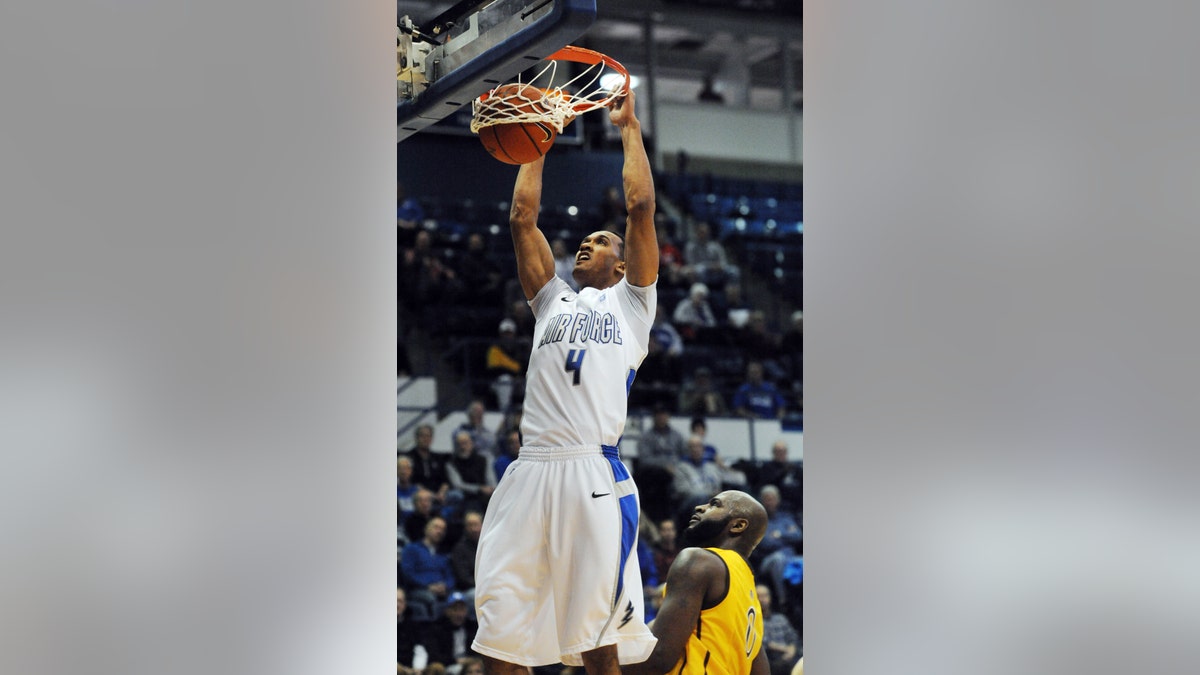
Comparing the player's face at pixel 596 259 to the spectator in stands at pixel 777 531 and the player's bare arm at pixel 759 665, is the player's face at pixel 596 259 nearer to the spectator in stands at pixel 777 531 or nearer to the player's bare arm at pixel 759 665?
the player's bare arm at pixel 759 665

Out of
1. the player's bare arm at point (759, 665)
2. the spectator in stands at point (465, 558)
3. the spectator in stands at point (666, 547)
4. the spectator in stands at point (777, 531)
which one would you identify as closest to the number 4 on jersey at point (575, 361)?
the player's bare arm at point (759, 665)

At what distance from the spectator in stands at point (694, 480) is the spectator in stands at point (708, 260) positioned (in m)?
2.56

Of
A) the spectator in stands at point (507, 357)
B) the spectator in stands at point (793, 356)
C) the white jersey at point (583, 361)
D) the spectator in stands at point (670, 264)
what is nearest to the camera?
the white jersey at point (583, 361)

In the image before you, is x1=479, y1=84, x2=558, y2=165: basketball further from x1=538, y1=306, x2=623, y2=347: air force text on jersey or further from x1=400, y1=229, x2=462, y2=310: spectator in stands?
x1=400, y1=229, x2=462, y2=310: spectator in stands

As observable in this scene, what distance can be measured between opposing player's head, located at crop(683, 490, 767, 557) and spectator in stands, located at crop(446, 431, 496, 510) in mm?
3034

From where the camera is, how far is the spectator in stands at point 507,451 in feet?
25.2

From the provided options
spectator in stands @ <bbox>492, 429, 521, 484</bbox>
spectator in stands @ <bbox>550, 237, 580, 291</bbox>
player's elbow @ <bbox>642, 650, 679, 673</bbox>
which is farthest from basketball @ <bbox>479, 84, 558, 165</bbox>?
spectator in stands @ <bbox>550, 237, 580, 291</bbox>

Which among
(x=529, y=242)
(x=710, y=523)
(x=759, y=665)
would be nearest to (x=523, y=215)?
(x=529, y=242)

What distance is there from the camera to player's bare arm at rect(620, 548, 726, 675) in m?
4.21
